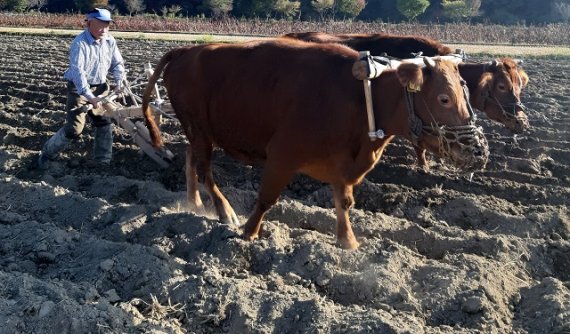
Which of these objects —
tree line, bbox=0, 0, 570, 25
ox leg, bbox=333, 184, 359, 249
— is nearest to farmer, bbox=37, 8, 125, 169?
ox leg, bbox=333, 184, 359, 249

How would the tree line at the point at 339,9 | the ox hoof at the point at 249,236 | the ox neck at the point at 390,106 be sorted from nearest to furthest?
1. the ox neck at the point at 390,106
2. the ox hoof at the point at 249,236
3. the tree line at the point at 339,9

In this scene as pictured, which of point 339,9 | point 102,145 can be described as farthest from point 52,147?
point 339,9

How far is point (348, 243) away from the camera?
5438mm

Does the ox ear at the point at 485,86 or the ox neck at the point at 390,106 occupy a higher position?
the ox neck at the point at 390,106

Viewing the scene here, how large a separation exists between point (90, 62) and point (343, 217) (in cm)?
357

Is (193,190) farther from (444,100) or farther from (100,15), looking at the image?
(444,100)

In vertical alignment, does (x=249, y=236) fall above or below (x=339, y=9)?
below

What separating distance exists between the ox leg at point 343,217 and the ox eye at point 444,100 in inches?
52.7

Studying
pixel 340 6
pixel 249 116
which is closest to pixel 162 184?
pixel 249 116

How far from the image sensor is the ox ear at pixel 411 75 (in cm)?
434

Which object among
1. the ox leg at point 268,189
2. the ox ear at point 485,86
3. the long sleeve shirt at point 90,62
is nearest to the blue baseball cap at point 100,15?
the long sleeve shirt at point 90,62

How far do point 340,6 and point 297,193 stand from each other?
4735 cm

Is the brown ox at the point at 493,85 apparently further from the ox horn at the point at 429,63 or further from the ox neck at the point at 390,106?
the ox horn at the point at 429,63

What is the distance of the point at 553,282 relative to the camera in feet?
15.1
